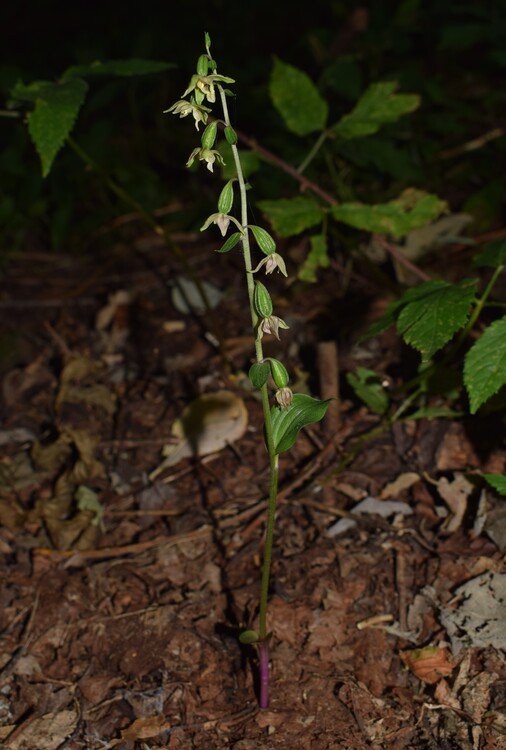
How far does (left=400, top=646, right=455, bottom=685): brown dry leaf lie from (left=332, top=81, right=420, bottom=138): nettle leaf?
222 cm

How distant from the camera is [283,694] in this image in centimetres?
239

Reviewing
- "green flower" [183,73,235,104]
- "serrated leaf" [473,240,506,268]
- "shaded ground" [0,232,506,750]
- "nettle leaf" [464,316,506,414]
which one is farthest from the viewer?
"serrated leaf" [473,240,506,268]

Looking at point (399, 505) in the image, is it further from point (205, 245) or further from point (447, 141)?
point (447, 141)

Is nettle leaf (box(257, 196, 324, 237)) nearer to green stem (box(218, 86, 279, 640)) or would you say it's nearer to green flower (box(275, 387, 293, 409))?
green stem (box(218, 86, 279, 640))

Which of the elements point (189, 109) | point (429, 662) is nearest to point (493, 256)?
point (189, 109)

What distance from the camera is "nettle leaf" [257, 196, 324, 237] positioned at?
304cm

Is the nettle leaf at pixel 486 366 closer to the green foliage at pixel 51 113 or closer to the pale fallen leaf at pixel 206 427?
the pale fallen leaf at pixel 206 427

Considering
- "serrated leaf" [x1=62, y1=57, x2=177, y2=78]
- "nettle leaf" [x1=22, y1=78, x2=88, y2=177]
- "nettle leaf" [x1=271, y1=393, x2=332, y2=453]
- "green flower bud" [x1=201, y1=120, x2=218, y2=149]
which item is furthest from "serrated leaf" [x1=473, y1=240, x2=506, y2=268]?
"nettle leaf" [x1=22, y1=78, x2=88, y2=177]

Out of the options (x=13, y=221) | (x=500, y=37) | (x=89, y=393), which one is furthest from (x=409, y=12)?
(x=89, y=393)

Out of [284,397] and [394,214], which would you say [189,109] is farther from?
[394,214]

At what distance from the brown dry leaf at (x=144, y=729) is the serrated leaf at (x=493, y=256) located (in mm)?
1820

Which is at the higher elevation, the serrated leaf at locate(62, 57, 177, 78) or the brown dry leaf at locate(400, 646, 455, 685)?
the serrated leaf at locate(62, 57, 177, 78)

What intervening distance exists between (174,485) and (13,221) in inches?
108

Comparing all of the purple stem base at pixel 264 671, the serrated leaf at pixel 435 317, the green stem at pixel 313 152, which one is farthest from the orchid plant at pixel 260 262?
the green stem at pixel 313 152
